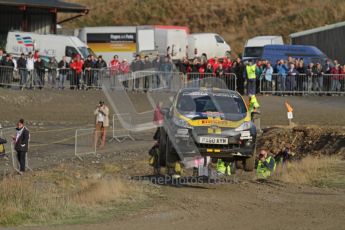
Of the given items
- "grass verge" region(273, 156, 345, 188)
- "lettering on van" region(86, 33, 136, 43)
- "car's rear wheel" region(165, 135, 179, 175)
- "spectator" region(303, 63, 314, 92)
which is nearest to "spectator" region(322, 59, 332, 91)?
"spectator" region(303, 63, 314, 92)

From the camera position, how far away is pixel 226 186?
17.3 meters

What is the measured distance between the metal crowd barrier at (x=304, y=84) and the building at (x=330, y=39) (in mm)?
9848

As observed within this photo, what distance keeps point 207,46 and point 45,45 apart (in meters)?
12.3

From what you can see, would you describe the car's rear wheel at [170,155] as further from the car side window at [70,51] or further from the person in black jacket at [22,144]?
the car side window at [70,51]

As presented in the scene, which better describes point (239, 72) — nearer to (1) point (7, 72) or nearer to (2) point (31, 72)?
(2) point (31, 72)

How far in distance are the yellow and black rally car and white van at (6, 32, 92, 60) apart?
2548cm

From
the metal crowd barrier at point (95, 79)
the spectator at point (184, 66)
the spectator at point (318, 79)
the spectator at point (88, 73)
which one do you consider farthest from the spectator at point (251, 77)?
the spectator at point (88, 73)

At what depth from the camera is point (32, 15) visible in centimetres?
5044

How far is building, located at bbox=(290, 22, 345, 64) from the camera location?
4572 centimetres

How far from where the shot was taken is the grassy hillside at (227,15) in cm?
6225

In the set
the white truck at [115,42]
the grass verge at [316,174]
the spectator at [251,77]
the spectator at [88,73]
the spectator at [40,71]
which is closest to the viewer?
the grass verge at [316,174]

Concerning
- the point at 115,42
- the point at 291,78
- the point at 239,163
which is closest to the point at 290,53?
the point at 291,78

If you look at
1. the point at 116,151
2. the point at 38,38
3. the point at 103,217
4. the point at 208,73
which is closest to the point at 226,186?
the point at 103,217

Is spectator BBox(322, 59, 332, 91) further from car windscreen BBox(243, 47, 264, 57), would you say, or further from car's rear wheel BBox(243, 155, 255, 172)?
car's rear wheel BBox(243, 155, 255, 172)
